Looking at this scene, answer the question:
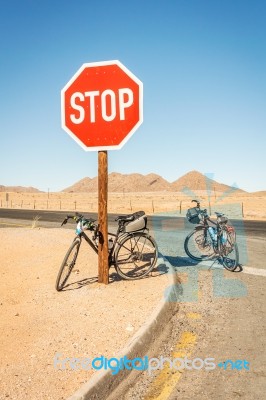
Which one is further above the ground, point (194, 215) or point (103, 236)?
point (194, 215)

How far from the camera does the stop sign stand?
5.42m

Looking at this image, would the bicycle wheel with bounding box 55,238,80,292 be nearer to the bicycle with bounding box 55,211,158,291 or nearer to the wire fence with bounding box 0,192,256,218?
the bicycle with bounding box 55,211,158,291

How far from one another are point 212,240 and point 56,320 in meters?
4.53

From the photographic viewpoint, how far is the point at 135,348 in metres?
3.70

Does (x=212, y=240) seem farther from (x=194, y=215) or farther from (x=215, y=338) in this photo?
(x=215, y=338)

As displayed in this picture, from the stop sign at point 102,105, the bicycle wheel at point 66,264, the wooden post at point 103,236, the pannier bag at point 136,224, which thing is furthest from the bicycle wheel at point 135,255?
the stop sign at point 102,105

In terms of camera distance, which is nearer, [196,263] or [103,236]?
[103,236]

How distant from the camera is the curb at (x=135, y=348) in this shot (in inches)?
116

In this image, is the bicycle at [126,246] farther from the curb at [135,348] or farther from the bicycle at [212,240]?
the bicycle at [212,240]

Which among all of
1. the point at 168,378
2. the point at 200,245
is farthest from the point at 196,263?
the point at 168,378

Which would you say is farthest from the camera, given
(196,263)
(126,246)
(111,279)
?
(196,263)

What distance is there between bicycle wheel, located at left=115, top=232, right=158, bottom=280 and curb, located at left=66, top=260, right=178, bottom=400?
1.06m

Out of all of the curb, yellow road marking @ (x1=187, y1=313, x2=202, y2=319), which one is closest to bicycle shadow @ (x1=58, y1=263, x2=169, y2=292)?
the curb

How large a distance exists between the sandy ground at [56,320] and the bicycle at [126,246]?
23cm
